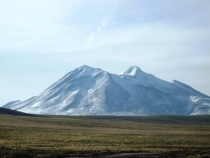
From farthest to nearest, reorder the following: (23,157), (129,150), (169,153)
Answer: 1. (129,150)
2. (169,153)
3. (23,157)

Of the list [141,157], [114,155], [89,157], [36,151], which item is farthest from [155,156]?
[36,151]

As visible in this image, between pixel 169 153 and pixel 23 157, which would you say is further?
pixel 169 153

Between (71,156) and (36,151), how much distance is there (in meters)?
5.20

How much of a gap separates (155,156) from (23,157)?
14.5 metres

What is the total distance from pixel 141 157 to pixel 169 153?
4644 mm

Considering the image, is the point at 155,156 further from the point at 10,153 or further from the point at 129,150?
the point at 10,153

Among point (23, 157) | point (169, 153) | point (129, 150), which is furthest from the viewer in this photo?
point (129, 150)

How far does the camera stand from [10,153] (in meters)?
38.9

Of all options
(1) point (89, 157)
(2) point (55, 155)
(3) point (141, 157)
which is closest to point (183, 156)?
(3) point (141, 157)

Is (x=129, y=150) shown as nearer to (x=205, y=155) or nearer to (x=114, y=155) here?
(x=114, y=155)

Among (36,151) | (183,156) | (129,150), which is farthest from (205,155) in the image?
(36,151)

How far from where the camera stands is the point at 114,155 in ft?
130

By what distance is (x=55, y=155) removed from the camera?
38.5m

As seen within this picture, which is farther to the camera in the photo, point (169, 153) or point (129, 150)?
point (129, 150)
